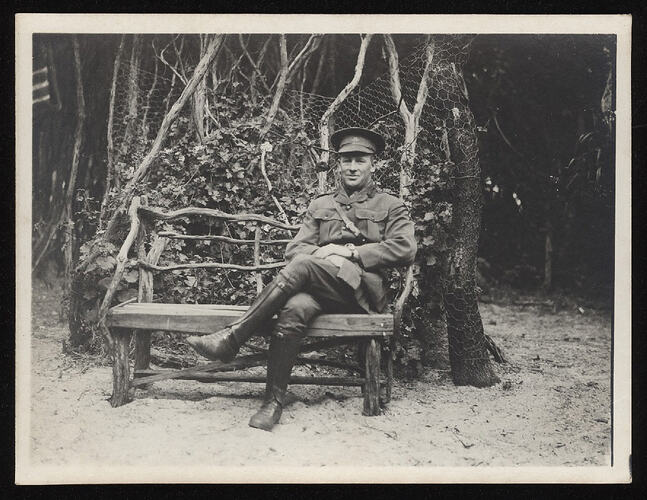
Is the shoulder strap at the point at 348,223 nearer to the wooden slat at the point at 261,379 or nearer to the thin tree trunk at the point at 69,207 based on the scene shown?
the wooden slat at the point at 261,379

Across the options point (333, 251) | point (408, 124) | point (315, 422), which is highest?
point (408, 124)

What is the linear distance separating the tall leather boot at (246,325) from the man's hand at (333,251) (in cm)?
34

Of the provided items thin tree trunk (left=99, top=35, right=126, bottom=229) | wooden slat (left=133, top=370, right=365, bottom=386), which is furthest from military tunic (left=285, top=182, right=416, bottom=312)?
thin tree trunk (left=99, top=35, right=126, bottom=229)

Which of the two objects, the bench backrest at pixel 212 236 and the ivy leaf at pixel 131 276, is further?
the ivy leaf at pixel 131 276

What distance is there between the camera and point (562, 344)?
16.8ft

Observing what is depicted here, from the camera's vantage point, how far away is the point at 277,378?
3.76 meters

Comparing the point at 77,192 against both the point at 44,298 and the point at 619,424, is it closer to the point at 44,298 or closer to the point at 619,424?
the point at 44,298

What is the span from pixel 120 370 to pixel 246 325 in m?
0.90

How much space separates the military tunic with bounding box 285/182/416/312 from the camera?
3840 mm

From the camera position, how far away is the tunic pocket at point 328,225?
405 centimetres

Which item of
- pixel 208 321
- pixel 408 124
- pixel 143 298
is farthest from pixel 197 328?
pixel 408 124

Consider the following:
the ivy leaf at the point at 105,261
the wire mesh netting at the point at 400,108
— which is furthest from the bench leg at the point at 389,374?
the ivy leaf at the point at 105,261

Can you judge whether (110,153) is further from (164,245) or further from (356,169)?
(356,169)
